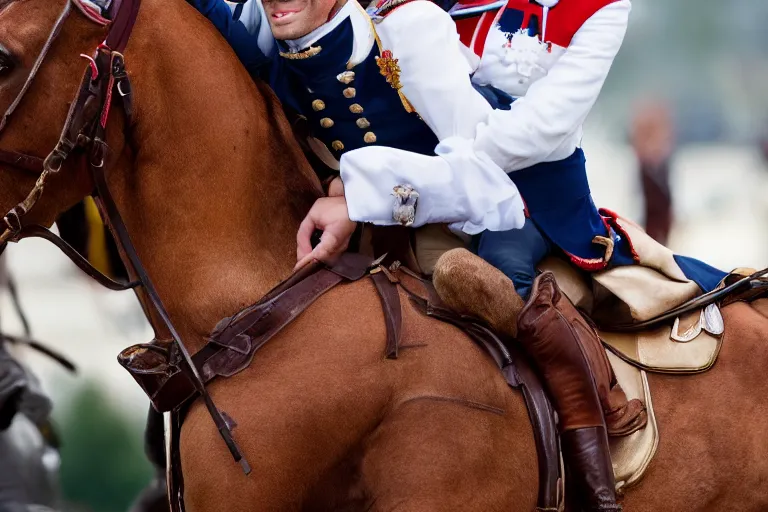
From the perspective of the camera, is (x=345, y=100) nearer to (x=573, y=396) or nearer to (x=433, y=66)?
(x=433, y=66)

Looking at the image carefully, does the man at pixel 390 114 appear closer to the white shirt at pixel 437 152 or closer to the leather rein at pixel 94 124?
the white shirt at pixel 437 152

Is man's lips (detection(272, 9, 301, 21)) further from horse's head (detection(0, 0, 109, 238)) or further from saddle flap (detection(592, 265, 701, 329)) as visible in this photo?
saddle flap (detection(592, 265, 701, 329))

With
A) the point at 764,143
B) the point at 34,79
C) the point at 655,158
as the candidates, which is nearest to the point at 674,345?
the point at 34,79

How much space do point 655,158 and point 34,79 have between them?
5.91m

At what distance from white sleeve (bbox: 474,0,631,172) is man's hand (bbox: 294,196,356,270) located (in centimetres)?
38

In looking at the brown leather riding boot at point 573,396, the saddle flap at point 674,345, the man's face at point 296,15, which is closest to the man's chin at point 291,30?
the man's face at point 296,15

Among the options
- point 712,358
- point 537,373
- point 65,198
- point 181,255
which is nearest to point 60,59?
point 65,198

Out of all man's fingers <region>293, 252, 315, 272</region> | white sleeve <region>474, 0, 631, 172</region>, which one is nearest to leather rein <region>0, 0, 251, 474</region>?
man's fingers <region>293, 252, 315, 272</region>

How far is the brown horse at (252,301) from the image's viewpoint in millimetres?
2410

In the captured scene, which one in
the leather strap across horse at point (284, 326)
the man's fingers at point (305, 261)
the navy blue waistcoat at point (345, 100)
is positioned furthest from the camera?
the navy blue waistcoat at point (345, 100)

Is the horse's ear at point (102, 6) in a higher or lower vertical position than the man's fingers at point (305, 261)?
higher

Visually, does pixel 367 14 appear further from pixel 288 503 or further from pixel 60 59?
pixel 288 503

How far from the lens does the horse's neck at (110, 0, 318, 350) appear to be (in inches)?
101

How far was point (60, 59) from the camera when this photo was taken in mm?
2434
